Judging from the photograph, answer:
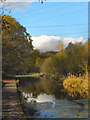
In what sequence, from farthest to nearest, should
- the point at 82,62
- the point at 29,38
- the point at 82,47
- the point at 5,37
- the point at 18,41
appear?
the point at 82,47, the point at 82,62, the point at 29,38, the point at 18,41, the point at 5,37

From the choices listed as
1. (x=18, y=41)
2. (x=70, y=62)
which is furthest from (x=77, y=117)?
(x=70, y=62)

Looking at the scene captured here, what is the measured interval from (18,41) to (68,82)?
9917mm

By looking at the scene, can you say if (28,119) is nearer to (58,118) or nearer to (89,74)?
(58,118)

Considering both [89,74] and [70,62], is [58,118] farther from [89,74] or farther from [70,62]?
[70,62]

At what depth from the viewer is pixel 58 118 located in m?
6.40

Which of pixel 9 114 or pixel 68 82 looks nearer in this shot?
pixel 9 114

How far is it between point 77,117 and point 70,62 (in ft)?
50.4

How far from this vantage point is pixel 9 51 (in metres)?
9.77

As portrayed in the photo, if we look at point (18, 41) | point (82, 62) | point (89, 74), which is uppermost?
point (18, 41)

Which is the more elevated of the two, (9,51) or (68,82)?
(9,51)

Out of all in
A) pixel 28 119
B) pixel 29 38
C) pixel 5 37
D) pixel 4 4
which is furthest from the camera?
pixel 29 38

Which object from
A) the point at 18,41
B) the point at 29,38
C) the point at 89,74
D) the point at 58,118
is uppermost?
the point at 29,38

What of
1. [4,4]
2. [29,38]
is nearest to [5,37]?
[4,4]

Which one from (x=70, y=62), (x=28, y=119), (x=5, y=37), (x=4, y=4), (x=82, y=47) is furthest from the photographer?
(x=70, y=62)
